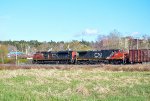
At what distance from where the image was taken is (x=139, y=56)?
5797 cm

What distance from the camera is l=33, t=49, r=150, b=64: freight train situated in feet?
188

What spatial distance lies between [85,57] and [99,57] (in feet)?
11.1

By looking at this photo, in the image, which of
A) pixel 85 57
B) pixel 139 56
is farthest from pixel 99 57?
pixel 139 56

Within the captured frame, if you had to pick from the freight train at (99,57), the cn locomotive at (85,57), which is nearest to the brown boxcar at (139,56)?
the freight train at (99,57)

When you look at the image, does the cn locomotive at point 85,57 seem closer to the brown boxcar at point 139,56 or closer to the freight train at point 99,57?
the freight train at point 99,57

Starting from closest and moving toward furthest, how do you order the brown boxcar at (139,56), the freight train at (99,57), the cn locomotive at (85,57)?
the brown boxcar at (139,56) < the freight train at (99,57) < the cn locomotive at (85,57)

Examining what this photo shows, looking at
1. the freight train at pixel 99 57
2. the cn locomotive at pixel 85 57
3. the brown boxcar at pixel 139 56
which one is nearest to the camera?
the brown boxcar at pixel 139 56

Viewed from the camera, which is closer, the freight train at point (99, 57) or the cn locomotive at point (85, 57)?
the freight train at point (99, 57)

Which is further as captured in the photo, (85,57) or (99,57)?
(85,57)

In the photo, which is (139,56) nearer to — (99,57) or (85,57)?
(99,57)

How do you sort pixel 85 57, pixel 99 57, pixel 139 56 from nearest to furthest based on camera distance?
pixel 139 56
pixel 99 57
pixel 85 57

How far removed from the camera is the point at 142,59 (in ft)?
191

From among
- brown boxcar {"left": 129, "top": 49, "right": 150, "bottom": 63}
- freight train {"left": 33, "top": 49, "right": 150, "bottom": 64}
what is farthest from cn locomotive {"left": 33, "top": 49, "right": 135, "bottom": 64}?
brown boxcar {"left": 129, "top": 49, "right": 150, "bottom": 63}

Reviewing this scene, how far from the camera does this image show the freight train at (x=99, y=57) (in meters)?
57.4
